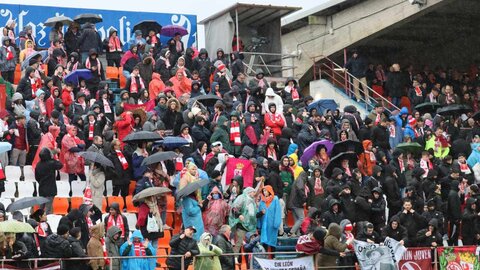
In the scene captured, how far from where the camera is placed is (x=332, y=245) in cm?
2381

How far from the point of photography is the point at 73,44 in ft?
108

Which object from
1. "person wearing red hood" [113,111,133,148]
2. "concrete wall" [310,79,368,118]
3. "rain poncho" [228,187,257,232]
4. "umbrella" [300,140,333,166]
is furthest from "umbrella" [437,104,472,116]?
"rain poncho" [228,187,257,232]

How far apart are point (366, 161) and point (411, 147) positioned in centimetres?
141

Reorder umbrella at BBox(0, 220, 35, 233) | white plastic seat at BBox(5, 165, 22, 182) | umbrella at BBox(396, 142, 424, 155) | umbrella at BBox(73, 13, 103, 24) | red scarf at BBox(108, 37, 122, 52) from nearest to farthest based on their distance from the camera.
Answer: umbrella at BBox(0, 220, 35, 233) < white plastic seat at BBox(5, 165, 22, 182) < umbrella at BBox(396, 142, 424, 155) < red scarf at BBox(108, 37, 122, 52) < umbrella at BBox(73, 13, 103, 24)

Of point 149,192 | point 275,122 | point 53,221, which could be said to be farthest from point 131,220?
point 275,122

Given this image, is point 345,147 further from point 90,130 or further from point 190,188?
point 90,130

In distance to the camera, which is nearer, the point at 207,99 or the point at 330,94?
the point at 207,99

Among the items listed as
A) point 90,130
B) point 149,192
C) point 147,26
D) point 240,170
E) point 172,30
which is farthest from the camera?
point 147,26

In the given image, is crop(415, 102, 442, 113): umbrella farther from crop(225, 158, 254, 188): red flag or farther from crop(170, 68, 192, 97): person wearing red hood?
crop(225, 158, 254, 188): red flag

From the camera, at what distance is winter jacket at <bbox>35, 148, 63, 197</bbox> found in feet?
82.9

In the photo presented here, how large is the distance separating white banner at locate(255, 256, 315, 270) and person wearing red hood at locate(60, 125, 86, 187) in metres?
4.85

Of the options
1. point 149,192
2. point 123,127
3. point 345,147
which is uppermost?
point 123,127

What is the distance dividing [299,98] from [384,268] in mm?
9700

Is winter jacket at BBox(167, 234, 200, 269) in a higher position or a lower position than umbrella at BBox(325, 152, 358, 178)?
lower
